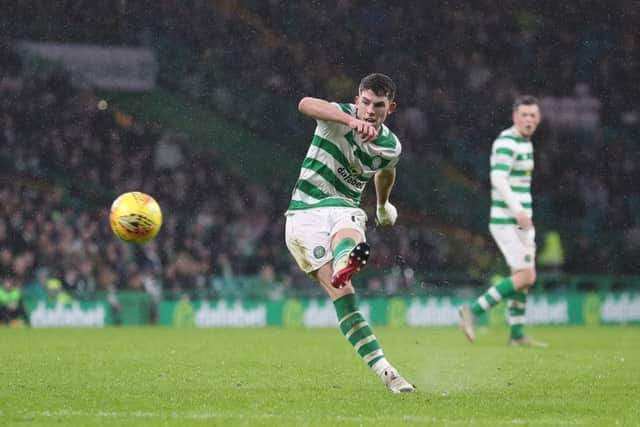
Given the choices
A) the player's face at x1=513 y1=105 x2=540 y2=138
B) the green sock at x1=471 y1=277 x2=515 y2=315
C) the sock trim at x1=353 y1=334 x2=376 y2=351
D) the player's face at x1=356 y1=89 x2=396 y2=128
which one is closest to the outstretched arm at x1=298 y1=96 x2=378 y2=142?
the player's face at x1=356 y1=89 x2=396 y2=128

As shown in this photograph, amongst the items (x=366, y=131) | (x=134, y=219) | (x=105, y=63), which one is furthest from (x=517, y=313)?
(x=105, y=63)

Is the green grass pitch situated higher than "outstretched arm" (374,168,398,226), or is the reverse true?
"outstretched arm" (374,168,398,226)

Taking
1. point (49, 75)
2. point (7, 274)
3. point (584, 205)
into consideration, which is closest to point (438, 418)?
point (7, 274)

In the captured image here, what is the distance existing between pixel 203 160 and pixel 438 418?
53.9 feet

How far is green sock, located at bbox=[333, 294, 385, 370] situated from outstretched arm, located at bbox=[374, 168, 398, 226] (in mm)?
807

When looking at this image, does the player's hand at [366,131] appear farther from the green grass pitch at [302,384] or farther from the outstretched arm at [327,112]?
the green grass pitch at [302,384]

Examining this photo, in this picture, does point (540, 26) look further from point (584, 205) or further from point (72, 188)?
point (72, 188)

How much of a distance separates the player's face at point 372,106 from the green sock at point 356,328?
97cm

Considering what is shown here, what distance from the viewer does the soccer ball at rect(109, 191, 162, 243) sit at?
8250 mm

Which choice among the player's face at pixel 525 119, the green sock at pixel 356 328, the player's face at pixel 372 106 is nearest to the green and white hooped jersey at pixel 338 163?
the player's face at pixel 372 106

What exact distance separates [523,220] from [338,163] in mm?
4340

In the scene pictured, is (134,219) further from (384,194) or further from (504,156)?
(504,156)

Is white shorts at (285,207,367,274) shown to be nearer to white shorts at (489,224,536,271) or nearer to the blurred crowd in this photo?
white shorts at (489,224,536,271)

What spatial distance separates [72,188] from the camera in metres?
19.0
